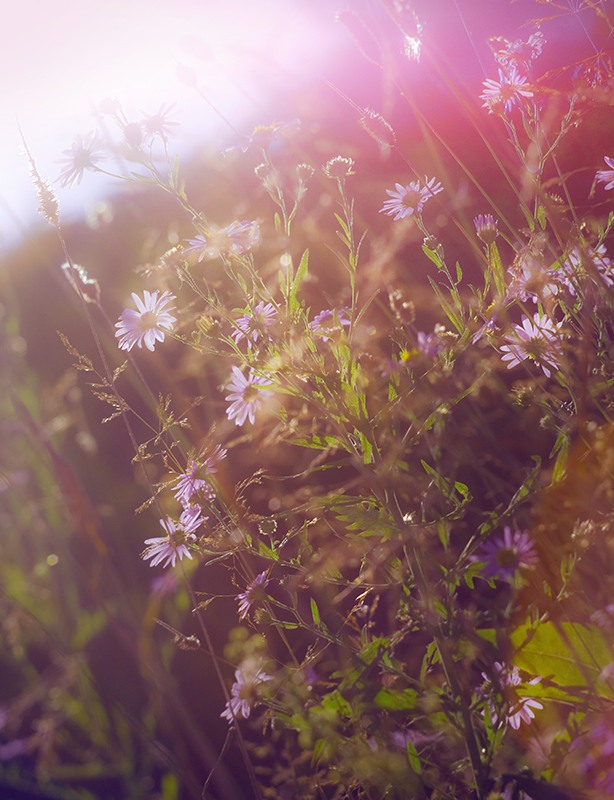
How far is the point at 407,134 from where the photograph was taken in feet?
6.68

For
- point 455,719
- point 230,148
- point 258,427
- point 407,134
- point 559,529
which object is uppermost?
point 407,134

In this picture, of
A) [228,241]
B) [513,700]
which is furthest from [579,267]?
[513,700]

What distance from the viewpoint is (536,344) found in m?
0.81

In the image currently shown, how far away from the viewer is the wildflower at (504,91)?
2.94ft

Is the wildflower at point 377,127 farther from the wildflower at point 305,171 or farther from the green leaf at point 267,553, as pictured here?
the green leaf at point 267,553

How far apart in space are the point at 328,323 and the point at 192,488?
0.27 m

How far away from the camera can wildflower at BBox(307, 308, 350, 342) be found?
80 cm

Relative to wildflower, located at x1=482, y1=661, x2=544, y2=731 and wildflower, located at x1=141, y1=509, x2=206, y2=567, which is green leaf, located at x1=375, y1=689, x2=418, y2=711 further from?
wildflower, located at x1=141, y1=509, x2=206, y2=567

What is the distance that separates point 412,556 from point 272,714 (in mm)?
234

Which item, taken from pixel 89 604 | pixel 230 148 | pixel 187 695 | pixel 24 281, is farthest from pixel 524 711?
pixel 24 281

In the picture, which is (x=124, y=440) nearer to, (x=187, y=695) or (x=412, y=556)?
(x=187, y=695)

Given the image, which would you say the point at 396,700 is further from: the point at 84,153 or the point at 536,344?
the point at 84,153

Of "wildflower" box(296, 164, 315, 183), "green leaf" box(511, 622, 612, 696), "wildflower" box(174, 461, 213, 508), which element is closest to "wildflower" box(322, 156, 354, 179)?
"wildflower" box(296, 164, 315, 183)

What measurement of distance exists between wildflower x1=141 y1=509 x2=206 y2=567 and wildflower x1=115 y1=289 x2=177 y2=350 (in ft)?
0.75
